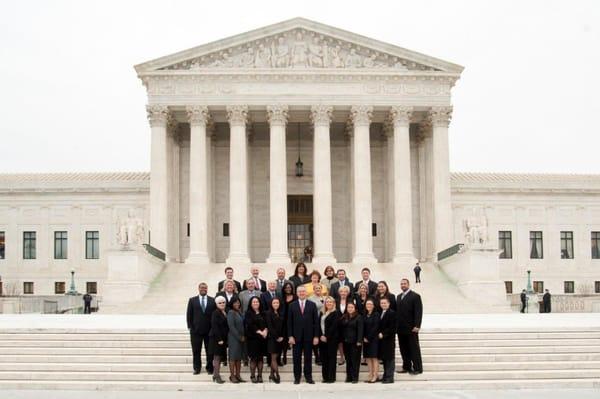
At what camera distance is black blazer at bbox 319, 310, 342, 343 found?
2003cm

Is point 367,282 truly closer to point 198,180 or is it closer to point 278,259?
point 278,259

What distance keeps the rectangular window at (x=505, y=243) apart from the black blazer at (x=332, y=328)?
147ft

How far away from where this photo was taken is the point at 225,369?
21406 millimetres

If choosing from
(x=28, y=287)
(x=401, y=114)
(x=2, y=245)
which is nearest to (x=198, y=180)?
(x=401, y=114)

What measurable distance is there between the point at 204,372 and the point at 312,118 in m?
33.6

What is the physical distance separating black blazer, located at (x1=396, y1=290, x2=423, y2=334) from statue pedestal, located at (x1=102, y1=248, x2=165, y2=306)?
25158 mm

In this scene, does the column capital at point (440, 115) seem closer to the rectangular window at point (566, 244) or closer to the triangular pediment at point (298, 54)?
the triangular pediment at point (298, 54)

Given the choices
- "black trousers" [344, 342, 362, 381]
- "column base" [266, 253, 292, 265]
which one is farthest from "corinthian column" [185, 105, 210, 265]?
"black trousers" [344, 342, 362, 381]

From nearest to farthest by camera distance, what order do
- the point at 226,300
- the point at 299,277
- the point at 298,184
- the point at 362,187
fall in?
1. the point at 226,300
2. the point at 299,277
3. the point at 362,187
4. the point at 298,184

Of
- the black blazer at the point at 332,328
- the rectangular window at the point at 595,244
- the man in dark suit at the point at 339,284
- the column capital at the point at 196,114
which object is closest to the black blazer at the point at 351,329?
the black blazer at the point at 332,328

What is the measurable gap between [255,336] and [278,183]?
32726 mm

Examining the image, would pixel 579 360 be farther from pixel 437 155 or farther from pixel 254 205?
pixel 254 205

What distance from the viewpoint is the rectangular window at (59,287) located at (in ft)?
200

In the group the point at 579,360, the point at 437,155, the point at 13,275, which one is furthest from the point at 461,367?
the point at 13,275
